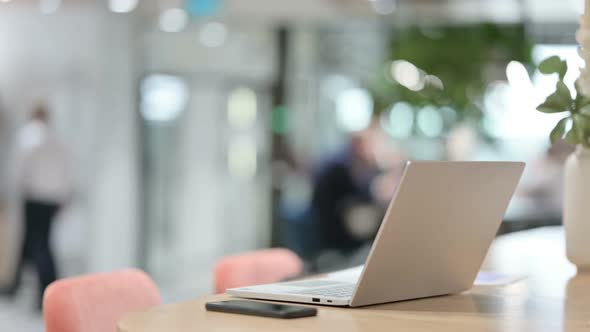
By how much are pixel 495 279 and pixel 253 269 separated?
0.70 m

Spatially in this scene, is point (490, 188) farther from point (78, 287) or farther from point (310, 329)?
point (78, 287)

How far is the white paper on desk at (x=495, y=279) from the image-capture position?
2.27 meters

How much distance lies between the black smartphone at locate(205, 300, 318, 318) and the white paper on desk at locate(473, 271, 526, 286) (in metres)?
0.67

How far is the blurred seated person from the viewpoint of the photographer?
8609 millimetres

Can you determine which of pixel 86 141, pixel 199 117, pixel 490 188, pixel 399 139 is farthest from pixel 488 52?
pixel 490 188

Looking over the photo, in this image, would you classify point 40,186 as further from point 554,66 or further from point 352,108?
point 554,66

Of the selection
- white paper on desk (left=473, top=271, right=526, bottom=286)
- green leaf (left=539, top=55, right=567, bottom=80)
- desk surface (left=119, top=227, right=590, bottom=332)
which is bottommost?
white paper on desk (left=473, top=271, right=526, bottom=286)

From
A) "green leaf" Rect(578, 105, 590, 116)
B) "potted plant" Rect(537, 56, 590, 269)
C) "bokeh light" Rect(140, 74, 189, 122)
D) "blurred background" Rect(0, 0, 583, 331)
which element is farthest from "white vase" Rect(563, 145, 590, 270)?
"bokeh light" Rect(140, 74, 189, 122)

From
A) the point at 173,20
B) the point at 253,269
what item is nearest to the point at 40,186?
the point at 173,20

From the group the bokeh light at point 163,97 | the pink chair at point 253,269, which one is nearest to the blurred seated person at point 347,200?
the bokeh light at point 163,97

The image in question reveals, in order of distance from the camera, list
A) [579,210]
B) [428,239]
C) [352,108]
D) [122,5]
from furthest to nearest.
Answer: [352,108]
[122,5]
[579,210]
[428,239]

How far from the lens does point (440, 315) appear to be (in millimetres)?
1750

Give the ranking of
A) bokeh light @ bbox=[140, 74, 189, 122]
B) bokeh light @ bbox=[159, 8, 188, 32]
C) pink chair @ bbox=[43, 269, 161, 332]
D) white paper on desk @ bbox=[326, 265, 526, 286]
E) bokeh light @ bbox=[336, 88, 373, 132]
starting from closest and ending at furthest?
1. pink chair @ bbox=[43, 269, 161, 332]
2. white paper on desk @ bbox=[326, 265, 526, 286]
3. bokeh light @ bbox=[159, 8, 188, 32]
4. bokeh light @ bbox=[140, 74, 189, 122]
5. bokeh light @ bbox=[336, 88, 373, 132]

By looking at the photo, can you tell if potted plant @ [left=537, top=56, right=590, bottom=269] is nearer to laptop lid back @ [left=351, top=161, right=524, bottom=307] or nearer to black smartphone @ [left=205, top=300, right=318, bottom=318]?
laptop lid back @ [left=351, top=161, right=524, bottom=307]
